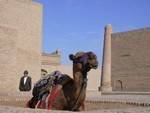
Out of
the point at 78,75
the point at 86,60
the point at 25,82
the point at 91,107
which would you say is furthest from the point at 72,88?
the point at 25,82

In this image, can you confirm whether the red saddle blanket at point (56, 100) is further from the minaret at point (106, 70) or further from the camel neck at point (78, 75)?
the minaret at point (106, 70)

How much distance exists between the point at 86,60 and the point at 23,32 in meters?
11.8

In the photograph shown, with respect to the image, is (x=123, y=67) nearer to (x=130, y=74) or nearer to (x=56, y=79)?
(x=130, y=74)

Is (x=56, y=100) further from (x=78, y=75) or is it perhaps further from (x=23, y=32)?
(x=23, y=32)

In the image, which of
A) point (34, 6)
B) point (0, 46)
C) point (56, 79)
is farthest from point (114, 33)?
point (56, 79)

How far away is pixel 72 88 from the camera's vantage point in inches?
211

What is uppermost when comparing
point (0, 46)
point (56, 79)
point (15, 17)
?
point (15, 17)

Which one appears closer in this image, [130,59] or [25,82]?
[25,82]

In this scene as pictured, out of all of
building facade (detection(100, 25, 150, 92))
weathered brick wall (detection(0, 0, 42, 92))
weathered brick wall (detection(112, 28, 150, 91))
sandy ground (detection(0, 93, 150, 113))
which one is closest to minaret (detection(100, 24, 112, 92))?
building facade (detection(100, 25, 150, 92))

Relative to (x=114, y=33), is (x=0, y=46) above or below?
below

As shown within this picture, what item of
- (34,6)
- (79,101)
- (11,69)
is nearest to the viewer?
(79,101)

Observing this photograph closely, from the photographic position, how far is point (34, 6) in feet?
56.5

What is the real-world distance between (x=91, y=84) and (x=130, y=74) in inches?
235

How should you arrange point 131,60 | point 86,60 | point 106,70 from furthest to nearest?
point 131,60, point 106,70, point 86,60
